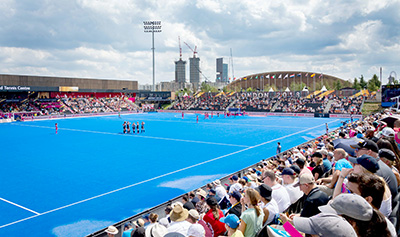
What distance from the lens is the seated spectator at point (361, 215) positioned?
2.99 m

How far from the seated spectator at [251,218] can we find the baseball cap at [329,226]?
192cm

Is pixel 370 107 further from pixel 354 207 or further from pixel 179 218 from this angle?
pixel 354 207

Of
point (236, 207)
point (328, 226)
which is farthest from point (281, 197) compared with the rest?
point (328, 226)

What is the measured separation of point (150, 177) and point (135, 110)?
72972mm

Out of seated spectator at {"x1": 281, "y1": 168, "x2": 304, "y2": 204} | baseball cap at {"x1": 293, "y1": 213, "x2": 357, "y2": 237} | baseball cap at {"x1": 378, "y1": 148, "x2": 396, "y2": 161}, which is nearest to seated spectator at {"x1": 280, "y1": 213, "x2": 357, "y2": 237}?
baseball cap at {"x1": 293, "y1": 213, "x2": 357, "y2": 237}

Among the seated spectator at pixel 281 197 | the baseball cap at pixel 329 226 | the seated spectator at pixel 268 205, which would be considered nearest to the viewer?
the baseball cap at pixel 329 226

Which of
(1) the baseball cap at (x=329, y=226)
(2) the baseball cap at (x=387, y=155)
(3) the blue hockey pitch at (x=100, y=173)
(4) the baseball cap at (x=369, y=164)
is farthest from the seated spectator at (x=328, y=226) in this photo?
Answer: (3) the blue hockey pitch at (x=100, y=173)

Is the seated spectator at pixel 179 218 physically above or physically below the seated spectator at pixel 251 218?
below

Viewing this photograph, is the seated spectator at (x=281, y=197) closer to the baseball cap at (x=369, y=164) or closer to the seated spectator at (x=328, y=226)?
the baseball cap at (x=369, y=164)

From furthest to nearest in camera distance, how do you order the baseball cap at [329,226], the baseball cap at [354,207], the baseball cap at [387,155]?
1. the baseball cap at [387,155]
2. the baseball cap at [354,207]
3. the baseball cap at [329,226]

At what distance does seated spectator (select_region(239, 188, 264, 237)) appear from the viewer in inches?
191

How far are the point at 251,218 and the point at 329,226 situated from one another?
2177 mm

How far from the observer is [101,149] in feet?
94.0

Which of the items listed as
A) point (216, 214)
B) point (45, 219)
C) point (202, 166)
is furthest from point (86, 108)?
point (216, 214)
